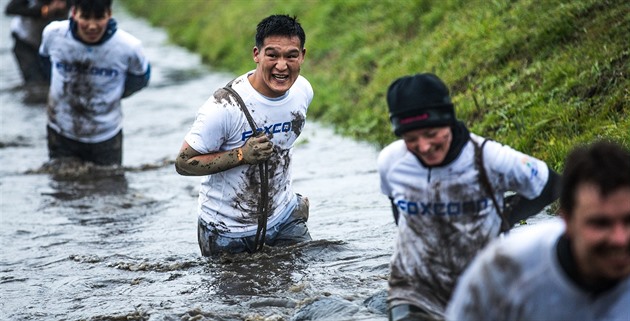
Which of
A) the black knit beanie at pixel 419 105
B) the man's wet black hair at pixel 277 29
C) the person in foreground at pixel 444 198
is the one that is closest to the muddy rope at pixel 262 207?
the man's wet black hair at pixel 277 29

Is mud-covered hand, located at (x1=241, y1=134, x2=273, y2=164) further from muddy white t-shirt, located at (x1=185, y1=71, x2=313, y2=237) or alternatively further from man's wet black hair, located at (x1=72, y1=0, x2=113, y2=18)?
man's wet black hair, located at (x1=72, y1=0, x2=113, y2=18)

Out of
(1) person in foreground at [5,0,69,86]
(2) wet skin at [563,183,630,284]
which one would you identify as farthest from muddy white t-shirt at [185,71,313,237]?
(1) person in foreground at [5,0,69,86]

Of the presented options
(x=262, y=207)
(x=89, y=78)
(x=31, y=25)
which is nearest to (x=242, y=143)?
(x=262, y=207)

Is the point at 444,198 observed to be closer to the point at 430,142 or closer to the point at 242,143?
the point at 430,142

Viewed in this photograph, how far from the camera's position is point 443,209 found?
16.6ft

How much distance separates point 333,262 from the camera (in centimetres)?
796

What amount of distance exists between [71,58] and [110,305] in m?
4.35

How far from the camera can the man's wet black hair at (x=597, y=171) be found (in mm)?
3362

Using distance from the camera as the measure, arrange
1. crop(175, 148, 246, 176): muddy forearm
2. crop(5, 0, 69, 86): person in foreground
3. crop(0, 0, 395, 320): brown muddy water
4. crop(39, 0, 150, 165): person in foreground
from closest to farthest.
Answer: crop(175, 148, 246, 176): muddy forearm, crop(0, 0, 395, 320): brown muddy water, crop(39, 0, 150, 165): person in foreground, crop(5, 0, 69, 86): person in foreground

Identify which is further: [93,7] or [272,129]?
[93,7]

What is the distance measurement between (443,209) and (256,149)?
211 cm

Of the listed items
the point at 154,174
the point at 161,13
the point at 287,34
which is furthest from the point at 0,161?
the point at 161,13

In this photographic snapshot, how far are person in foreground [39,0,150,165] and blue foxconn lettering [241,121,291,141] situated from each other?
387cm

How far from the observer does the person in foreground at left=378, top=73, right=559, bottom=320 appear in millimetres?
4961
